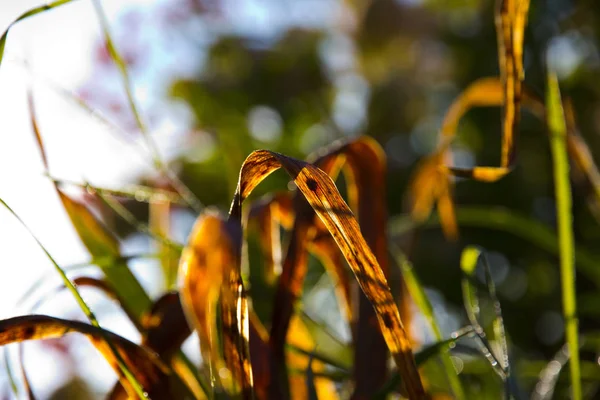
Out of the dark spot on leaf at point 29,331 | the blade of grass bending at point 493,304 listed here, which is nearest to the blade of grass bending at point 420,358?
the blade of grass bending at point 493,304

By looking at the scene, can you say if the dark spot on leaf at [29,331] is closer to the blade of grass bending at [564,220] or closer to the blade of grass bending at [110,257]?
the blade of grass bending at [110,257]

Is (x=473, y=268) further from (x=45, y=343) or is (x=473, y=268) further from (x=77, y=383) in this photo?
(x=77, y=383)

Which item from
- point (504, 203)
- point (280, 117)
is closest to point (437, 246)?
point (504, 203)

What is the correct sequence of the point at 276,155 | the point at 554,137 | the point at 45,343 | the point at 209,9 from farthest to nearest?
the point at 209,9, the point at 45,343, the point at 554,137, the point at 276,155

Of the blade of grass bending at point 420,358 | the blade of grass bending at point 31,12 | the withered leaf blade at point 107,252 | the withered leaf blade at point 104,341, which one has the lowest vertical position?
the blade of grass bending at point 420,358

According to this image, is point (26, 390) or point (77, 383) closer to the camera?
point (26, 390)

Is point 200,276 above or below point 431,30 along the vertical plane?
below

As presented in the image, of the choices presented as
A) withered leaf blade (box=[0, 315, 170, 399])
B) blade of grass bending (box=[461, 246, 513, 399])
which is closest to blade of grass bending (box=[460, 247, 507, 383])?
blade of grass bending (box=[461, 246, 513, 399])

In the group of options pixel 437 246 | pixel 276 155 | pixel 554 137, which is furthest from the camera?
pixel 437 246
